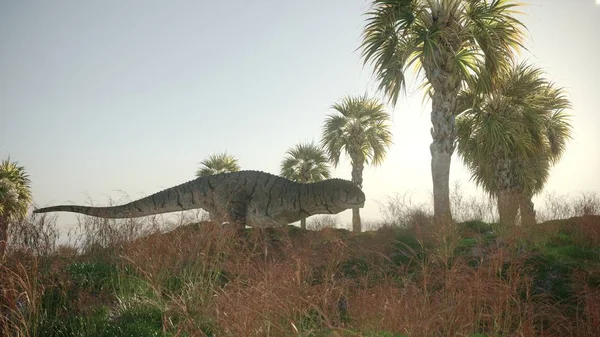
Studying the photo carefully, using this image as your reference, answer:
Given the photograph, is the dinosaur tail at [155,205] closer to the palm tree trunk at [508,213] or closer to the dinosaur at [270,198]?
the dinosaur at [270,198]

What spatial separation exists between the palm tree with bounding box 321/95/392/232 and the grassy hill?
10155 mm

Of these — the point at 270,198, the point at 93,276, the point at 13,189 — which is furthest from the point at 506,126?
the point at 13,189

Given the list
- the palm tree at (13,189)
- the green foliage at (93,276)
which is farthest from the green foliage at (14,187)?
the green foliage at (93,276)

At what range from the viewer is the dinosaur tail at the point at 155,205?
13.2m

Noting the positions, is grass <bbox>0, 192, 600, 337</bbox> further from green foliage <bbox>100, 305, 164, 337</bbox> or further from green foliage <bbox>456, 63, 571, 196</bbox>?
green foliage <bbox>456, 63, 571, 196</bbox>

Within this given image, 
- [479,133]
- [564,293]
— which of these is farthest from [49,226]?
[479,133]

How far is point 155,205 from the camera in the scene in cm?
1355

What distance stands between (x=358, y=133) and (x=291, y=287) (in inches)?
762

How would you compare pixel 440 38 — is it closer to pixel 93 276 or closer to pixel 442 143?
pixel 442 143

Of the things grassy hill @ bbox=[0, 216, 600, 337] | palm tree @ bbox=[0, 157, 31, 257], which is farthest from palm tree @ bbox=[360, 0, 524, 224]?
palm tree @ bbox=[0, 157, 31, 257]

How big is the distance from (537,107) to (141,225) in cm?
1512

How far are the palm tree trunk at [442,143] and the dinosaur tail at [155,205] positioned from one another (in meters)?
6.75

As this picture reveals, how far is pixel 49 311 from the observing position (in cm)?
640

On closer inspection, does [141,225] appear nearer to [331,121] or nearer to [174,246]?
[174,246]
